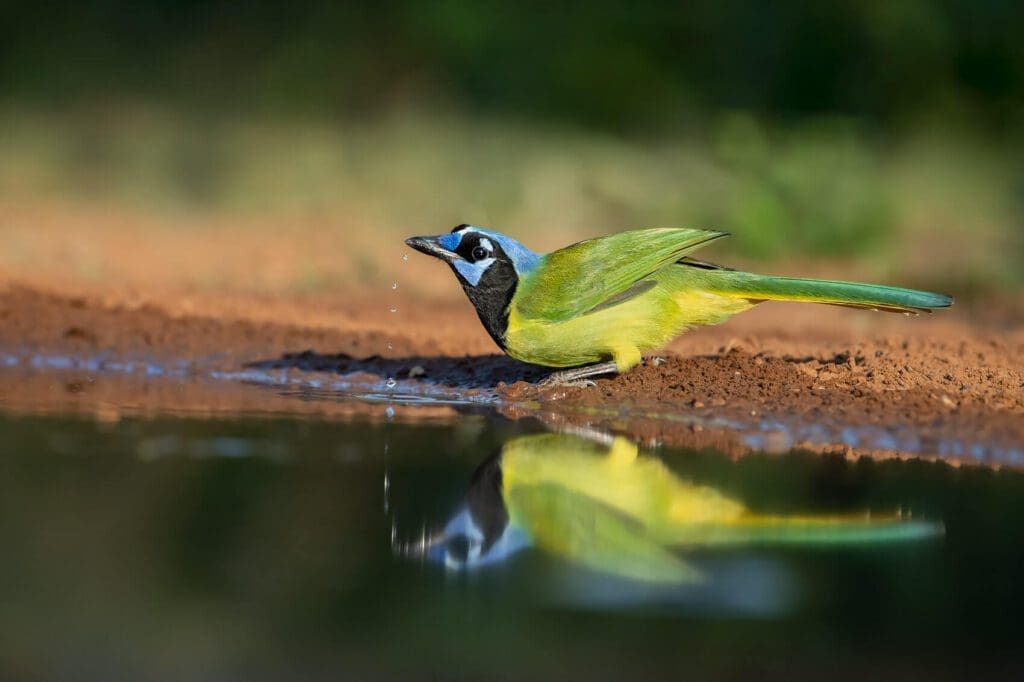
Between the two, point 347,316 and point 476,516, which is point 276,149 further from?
point 476,516

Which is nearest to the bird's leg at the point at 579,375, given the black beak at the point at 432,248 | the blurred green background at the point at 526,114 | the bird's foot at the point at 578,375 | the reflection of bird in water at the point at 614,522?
the bird's foot at the point at 578,375

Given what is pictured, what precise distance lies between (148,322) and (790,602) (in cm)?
548

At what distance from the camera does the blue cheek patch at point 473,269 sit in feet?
19.8

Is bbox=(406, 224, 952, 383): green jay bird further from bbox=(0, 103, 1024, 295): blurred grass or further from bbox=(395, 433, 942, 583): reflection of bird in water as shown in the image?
bbox=(0, 103, 1024, 295): blurred grass

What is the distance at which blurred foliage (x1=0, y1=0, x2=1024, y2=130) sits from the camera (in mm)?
11359

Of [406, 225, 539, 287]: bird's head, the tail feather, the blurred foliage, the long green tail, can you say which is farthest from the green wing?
the blurred foliage

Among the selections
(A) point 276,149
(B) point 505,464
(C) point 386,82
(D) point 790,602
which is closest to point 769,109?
(C) point 386,82

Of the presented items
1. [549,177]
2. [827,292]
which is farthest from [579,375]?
[549,177]

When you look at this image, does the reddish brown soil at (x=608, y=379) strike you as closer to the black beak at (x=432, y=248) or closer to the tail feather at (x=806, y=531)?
the black beak at (x=432, y=248)

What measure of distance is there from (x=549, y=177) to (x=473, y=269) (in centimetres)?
543

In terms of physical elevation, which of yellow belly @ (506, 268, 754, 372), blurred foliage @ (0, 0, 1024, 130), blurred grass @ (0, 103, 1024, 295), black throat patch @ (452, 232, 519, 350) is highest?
blurred foliage @ (0, 0, 1024, 130)

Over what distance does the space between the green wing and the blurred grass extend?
4609 millimetres

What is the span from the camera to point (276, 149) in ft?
37.8

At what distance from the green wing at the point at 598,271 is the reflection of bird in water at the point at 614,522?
5.70ft
